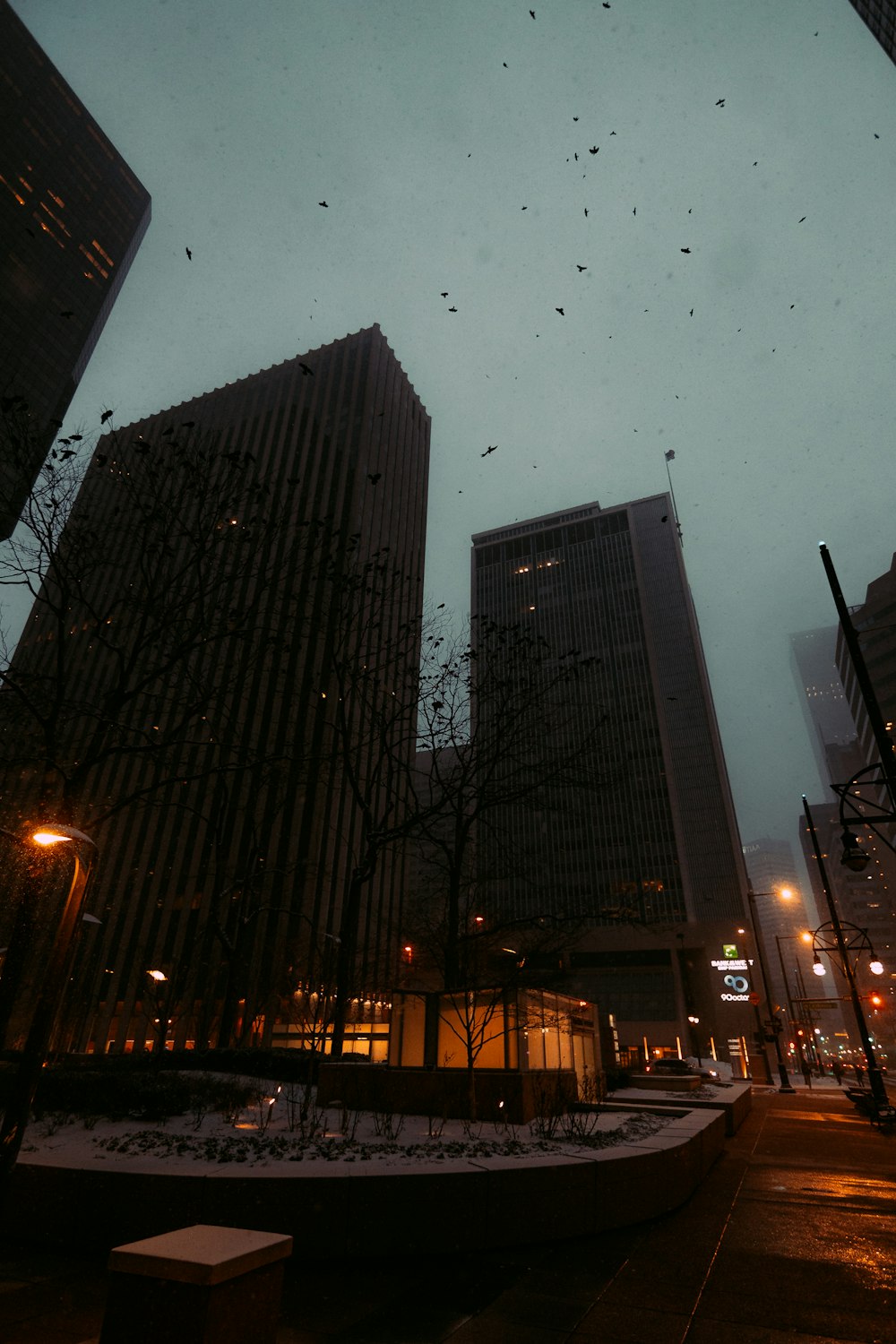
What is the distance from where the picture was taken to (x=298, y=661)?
7850 centimetres

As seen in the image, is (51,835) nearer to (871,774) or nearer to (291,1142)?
(291,1142)

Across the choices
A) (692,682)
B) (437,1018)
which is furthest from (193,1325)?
(692,682)

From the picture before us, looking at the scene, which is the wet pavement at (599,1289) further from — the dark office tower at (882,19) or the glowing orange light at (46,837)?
the dark office tower at (882,19)

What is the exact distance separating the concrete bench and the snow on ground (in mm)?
3156

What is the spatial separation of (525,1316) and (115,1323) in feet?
10.2

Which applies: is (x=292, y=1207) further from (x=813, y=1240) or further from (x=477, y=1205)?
(x=813, y=1240)

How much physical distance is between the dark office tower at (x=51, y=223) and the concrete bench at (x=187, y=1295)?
8170 centimetres

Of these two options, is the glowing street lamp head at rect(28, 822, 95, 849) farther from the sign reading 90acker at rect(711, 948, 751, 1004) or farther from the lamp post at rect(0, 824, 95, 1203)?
the sign reading 90acker at rect(711, 948, 751, 1004)

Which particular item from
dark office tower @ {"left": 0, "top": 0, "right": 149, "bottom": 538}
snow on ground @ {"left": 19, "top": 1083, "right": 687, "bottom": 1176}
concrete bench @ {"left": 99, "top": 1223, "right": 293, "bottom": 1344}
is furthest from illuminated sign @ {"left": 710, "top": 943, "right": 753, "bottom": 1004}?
dark office tower @ {"left": 0, "top": 0, "right": 149, "bottom": 538}

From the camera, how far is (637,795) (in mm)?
110562

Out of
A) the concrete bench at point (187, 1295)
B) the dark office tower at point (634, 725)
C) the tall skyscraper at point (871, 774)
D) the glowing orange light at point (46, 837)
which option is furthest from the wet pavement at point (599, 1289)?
the dark office tower at point (634, 725)

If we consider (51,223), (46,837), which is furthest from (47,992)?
(51,223)

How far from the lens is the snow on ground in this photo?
677 centimetres

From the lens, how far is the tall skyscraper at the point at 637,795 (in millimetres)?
93938
